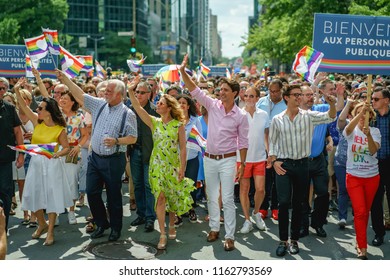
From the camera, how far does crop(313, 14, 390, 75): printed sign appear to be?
6.48 meters

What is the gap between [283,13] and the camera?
91.0ft

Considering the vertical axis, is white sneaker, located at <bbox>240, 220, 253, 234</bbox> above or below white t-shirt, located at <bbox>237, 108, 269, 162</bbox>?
below

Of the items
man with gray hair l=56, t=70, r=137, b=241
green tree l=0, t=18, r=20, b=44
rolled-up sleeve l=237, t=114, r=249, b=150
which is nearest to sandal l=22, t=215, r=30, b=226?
man with gray hair l=56, t=70, r=137, b=241

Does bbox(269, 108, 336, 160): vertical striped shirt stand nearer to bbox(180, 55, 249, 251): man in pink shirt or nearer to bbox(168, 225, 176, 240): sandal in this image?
bbox(180, 55, 249, 251): man in pink shirt

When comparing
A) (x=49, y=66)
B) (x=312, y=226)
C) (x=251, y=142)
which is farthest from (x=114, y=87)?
(x=49, y=66)

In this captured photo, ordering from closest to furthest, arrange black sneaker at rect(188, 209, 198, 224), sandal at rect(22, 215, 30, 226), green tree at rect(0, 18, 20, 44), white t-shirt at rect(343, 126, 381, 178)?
white t-shirt at rect(343, 126, 381, 178), sandal at rect(22, 215, 30, 226), black sneaker at rect(188, 209, 198, 224), green tree at rect(0, 18, 20, 44)

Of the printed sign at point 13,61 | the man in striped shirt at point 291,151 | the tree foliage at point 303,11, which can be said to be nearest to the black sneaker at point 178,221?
the man in striped shirt at point 291,151

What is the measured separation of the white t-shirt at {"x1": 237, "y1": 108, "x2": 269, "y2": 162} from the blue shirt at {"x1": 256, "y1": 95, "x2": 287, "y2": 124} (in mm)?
627

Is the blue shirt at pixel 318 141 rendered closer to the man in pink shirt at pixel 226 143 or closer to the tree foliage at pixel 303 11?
the man in pink shirt at pixel 226 143

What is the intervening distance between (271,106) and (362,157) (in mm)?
2395

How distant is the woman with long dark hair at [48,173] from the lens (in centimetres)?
742

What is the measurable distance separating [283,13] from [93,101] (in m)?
21.9

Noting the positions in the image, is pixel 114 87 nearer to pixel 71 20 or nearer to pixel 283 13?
pixel 283 13

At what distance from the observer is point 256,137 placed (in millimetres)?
8055
